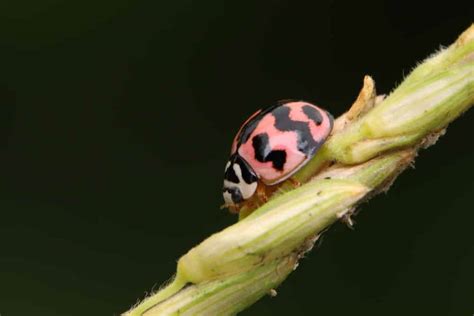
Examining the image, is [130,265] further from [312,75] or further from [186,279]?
[186,279]

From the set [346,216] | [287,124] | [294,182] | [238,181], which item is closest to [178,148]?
[238,181]

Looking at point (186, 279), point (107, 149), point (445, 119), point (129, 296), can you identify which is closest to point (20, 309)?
point (129, 296)

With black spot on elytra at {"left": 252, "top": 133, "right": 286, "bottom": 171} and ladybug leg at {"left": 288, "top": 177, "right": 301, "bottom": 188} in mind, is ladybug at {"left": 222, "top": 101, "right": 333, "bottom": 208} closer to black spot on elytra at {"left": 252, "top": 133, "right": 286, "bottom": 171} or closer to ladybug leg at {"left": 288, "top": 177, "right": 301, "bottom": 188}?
black spot on elytra at {"left": 252, "top": 133, "right": 286, "bottom": 171}

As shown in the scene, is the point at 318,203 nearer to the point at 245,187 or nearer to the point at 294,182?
the point at 294,182

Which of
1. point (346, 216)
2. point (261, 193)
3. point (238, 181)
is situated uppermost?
point (238, 181)

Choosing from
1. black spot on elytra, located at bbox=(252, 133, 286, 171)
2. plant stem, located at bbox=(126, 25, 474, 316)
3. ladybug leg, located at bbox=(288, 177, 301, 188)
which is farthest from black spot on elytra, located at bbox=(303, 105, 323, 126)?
plant stem, located at bbox=(126, 25, 474, 316)

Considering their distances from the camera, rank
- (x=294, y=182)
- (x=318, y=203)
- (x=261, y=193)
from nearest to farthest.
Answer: (x=318, y=203) → (x=294, y=182) → (x=261, y=193)

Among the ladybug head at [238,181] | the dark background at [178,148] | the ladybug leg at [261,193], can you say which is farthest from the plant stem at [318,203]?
the dark background at [178,148]
